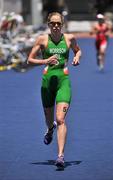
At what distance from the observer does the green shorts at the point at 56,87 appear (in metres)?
9.96

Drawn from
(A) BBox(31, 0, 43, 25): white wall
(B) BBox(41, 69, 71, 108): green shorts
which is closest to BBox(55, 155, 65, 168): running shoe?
(B) BBox(41, 69, 71, 108): green shorts

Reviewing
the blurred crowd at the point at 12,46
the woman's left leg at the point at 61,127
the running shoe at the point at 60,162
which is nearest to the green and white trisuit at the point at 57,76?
the woman's left leg at the point at 61,127

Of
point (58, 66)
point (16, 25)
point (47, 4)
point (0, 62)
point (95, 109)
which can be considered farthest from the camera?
point (47, 4)

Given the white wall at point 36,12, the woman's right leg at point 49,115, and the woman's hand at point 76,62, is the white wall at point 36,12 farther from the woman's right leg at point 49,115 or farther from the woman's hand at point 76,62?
the woman's hand at point 76,62

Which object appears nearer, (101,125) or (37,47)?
(37,47)

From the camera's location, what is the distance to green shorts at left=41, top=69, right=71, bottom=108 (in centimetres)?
996

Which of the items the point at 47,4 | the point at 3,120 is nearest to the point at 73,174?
the point at 3,120

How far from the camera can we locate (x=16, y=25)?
29.5 meters

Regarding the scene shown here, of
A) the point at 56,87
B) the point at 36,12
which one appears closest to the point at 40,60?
the point at 56,87

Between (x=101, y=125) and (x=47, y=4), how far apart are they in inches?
1801

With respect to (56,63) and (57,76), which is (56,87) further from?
(56,63)

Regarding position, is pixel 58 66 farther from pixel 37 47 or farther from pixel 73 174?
pixel 73 174

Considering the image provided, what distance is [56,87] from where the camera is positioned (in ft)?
33.2

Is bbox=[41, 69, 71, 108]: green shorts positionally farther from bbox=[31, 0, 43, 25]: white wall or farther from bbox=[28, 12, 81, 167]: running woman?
bbox=[31, 0, 43, 25]: white wall
